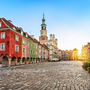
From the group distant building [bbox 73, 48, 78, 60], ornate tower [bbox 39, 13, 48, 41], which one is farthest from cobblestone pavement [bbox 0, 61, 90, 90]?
distant building [bbox 73, 48, 78, 60]

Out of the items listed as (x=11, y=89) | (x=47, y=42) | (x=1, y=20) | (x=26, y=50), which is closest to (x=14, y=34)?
(x=1, y=20)

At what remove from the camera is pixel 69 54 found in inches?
4909

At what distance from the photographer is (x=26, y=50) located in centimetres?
3472

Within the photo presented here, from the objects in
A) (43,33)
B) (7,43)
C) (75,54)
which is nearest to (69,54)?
(75,54)

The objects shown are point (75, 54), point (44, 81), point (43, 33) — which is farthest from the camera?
point (75, 54)

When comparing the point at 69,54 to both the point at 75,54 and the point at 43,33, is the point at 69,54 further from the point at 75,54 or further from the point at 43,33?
the point at 43,33

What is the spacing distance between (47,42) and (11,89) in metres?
82.7

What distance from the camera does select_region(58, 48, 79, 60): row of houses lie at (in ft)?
398

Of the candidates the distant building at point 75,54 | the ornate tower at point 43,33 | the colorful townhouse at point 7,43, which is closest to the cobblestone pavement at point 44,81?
the colorful townhouse at point 7,43

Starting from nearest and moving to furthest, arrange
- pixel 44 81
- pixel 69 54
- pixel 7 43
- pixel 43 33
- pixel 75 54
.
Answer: pixel 44 81, pixel 7 43, pixel 43 33, pixel 75 54, pixel 69 54

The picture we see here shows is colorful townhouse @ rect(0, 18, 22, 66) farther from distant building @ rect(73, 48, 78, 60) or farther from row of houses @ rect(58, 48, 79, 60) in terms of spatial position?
distant building @ rect(73, 48, 78, 60)

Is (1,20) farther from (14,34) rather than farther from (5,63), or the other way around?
(5,63)

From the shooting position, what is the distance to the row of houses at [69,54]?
398 ft

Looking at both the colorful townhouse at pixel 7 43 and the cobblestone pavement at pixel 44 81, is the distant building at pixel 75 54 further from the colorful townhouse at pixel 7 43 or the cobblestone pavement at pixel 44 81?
the cobblestone pavement at pixel 44 81
